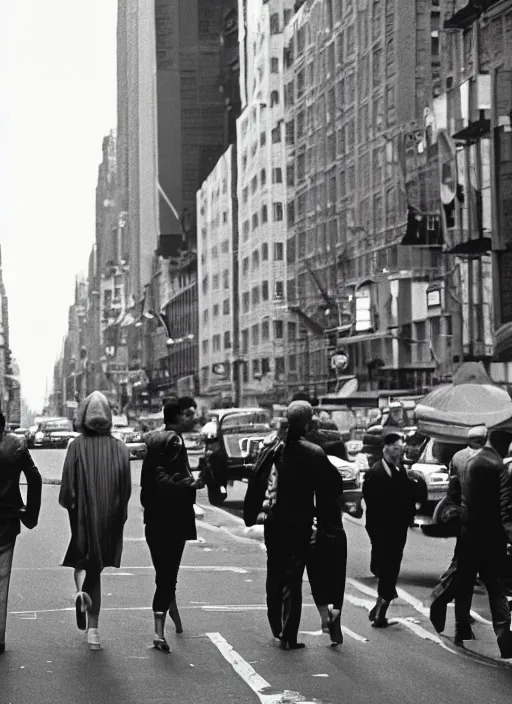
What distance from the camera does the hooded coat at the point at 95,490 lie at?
36.5 ft

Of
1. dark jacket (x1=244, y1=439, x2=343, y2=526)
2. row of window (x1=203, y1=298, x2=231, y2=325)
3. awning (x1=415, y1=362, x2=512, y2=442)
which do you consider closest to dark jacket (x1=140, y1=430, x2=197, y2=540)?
dark jacket (x1=244, y1=439, x2=343, y2=526)

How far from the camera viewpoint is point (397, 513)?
43.0 feet

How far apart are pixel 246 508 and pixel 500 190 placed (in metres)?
44.3

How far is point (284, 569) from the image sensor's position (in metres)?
11.3

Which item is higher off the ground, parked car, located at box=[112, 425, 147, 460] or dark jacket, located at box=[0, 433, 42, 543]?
dark jacket, located at box=[0, 433, 42, 543]

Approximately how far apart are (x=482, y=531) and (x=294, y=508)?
1456mm

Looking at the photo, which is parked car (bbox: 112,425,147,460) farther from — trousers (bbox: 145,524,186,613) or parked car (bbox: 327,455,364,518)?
trousers (bbox: 145,524,186,613)

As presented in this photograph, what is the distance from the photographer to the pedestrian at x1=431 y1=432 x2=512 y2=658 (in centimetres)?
1145

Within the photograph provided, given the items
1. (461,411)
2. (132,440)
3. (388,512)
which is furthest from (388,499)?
(132,440)

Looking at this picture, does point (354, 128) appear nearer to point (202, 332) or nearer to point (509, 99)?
point (509, 99)

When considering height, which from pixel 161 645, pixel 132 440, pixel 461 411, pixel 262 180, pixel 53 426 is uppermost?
pixel 262 180

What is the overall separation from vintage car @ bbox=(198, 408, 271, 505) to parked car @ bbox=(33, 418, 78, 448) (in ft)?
144

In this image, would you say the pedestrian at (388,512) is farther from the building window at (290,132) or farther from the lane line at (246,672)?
the building window at (290,132)

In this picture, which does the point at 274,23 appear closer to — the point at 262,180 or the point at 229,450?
the point at 262,180
